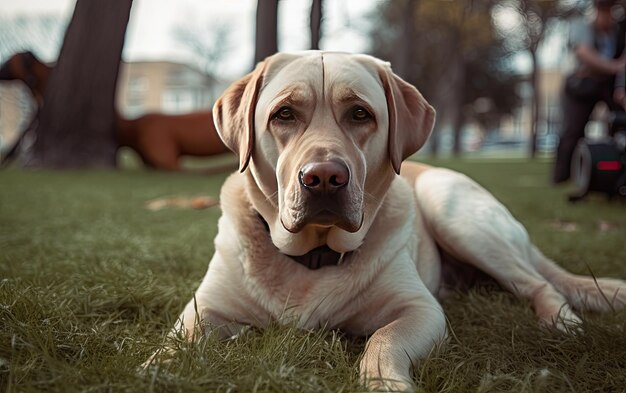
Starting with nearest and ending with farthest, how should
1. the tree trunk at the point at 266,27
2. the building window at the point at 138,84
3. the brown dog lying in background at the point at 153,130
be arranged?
the tree trunk at the point at 266,27, the brown dog lying in background at the point at 153,130, the building window at the point at 138,84

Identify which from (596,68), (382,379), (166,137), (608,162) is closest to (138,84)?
(166,137)

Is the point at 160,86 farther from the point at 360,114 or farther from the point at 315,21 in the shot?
the point at 360,114

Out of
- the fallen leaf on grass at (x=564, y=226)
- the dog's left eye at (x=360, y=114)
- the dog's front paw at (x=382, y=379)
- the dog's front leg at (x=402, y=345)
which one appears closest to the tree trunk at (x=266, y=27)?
the fallen leaf on grass at (x=564, y=226)

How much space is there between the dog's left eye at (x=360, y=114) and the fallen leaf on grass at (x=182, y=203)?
433 centimetres

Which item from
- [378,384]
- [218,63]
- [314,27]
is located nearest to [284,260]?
[378,384]

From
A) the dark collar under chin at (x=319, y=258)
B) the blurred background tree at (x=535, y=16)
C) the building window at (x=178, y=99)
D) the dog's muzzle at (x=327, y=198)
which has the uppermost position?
the blurred background tree at (x=535, y=16)

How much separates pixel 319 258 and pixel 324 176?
544 mm

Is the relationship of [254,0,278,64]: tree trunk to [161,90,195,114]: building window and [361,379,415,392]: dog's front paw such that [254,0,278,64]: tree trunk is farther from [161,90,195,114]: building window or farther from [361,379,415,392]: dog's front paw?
[161,90,195,114]: building window

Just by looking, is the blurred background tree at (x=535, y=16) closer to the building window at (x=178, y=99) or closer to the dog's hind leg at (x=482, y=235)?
the dog's hind leg at (x=482, y=235)

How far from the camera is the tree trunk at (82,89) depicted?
10.2 m

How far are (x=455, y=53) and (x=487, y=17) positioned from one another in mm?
3014

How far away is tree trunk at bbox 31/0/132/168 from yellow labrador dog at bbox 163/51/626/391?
8.44 meters

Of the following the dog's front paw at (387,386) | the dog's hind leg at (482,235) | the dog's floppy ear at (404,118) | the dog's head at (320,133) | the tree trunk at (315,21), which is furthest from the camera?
the tree trunk at (315,21)

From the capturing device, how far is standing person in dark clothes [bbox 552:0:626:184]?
275 inches
